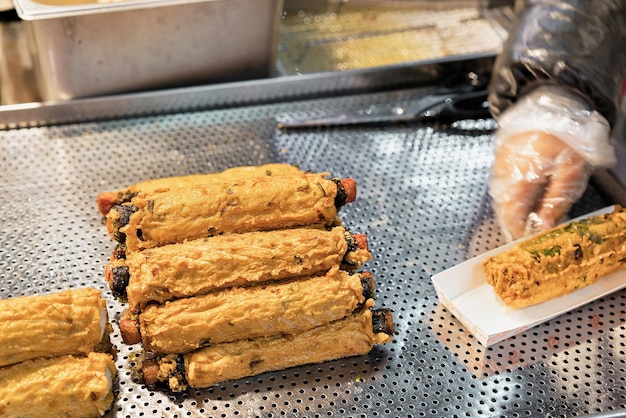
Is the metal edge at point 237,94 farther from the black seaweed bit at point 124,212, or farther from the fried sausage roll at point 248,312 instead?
the fried sausage roll at point 248,312

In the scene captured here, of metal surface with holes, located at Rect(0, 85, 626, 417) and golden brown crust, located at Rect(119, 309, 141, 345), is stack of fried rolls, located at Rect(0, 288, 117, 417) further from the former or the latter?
metal surface with holes, located at Rect(0, 85, 626, 417)

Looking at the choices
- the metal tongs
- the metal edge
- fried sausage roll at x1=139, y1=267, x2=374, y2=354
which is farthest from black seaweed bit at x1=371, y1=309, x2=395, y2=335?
the metal edge

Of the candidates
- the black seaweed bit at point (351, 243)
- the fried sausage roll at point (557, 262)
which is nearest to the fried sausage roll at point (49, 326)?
the black seaweed bit at point (351, 243)

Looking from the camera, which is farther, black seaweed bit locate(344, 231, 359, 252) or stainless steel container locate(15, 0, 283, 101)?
stainless steel container locate(15, 0, 283, 101)

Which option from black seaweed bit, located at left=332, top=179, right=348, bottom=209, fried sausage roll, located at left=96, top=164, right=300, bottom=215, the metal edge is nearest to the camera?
black seaweed bit, located at left=332, top=179, right=348, bottom=209

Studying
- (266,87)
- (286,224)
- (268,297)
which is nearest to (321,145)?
(266,87)
